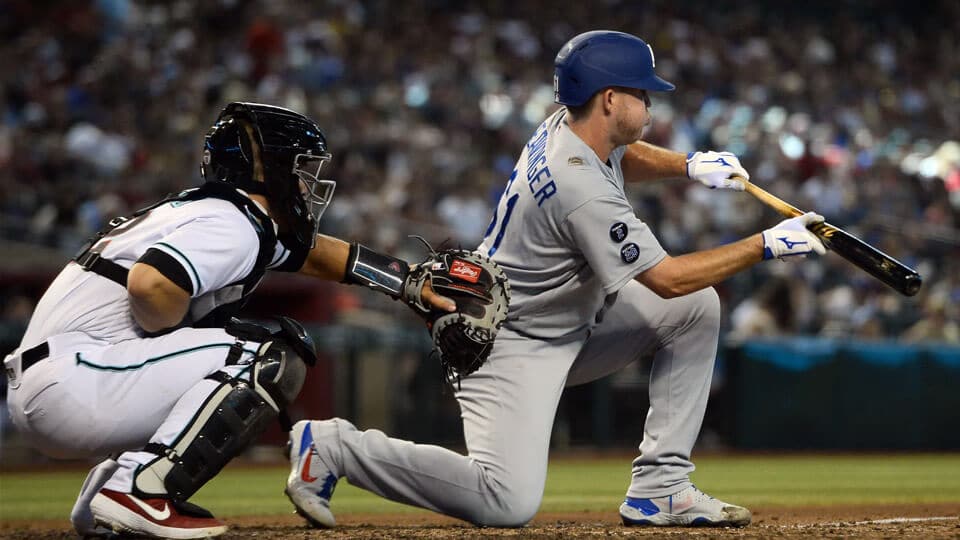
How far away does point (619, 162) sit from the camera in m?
4.73

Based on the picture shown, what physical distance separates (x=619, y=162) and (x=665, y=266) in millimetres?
773

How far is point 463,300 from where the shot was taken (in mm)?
4098

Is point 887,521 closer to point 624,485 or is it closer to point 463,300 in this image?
point 463,300

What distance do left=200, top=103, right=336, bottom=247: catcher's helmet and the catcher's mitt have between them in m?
0.49

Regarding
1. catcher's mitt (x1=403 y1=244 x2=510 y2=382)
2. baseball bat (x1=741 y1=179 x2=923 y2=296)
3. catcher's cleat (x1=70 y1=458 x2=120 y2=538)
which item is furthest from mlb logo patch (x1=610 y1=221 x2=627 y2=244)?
catcher's cleat (x1=70 y1=458 x2=120 y2=538)

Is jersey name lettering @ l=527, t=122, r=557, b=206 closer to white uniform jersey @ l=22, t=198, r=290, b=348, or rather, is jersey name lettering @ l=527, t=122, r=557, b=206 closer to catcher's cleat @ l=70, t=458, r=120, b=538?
white uniform jersey @ l=22, t=198, r=290, b=348

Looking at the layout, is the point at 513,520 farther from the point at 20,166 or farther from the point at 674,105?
the point at 674,105

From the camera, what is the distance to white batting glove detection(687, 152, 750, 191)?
470 centimetres

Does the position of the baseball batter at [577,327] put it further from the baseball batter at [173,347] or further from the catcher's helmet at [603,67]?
the baseball batter at [173,347]

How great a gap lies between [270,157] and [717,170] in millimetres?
1799

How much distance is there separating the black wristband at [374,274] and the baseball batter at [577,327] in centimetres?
46

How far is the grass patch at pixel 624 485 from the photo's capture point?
242 inches

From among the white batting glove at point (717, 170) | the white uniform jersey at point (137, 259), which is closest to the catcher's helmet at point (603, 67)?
the white batting glove at point (717, 170)

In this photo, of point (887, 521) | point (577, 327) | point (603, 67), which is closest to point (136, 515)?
point (577, 327)
